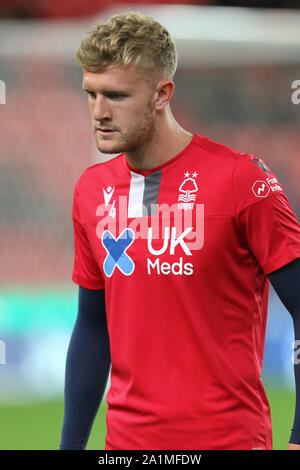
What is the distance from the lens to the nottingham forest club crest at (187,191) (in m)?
2.32

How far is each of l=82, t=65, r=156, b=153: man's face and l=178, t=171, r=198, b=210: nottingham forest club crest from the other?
18cm

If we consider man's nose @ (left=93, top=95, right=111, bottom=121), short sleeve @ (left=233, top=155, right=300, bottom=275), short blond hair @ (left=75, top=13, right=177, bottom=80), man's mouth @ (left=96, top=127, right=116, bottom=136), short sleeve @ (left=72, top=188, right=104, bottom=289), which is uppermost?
short blond hair @ (left=75, top=13, right=177, bottom=80)

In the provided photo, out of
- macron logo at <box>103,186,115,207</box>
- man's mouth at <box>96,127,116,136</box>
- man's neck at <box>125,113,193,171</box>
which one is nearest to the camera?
man's mouth at <box>96,127,116,136</box>

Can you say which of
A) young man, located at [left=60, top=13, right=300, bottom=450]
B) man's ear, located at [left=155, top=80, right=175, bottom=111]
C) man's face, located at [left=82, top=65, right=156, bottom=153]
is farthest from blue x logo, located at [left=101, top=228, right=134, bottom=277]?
man's ear, located at [left=155, top=80, right=175, bottom=111]

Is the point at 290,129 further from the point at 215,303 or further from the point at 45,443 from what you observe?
the point at 215,303

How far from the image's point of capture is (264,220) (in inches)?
86.7

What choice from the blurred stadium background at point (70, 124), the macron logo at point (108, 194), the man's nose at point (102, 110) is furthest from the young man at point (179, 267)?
the blurred stadium background at point (70, 124)

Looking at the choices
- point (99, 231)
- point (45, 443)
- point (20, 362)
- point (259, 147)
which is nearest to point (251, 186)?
point (99, 231)

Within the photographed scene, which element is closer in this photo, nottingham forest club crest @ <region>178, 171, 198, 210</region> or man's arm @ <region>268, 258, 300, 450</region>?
man's arm @ <region>268, 258, 300, 450</region>

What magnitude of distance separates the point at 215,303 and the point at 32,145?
4922 mm

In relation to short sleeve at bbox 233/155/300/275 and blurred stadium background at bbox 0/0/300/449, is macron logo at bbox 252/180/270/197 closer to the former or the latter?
short sleeve at bbox 233/155/300/275

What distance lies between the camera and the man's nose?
2254mm

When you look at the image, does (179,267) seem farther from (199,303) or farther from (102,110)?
(102,110)

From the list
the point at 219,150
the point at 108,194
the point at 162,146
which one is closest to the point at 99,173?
the point at 108,194
